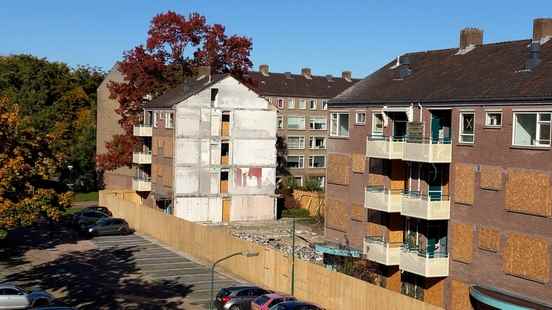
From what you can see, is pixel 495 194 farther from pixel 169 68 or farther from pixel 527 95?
pixel 169 68

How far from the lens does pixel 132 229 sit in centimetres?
5775

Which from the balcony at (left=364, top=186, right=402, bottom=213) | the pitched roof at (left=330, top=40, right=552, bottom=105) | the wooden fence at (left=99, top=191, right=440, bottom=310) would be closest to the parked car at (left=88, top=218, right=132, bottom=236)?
the wooden fence at (left=99, top=191, right=440, bottom=310)

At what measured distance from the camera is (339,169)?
4334cm

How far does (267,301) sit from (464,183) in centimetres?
1072

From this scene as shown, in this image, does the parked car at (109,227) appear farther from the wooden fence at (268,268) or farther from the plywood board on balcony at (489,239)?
the plywood board on balcony at (489,239)

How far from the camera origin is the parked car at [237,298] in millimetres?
34312

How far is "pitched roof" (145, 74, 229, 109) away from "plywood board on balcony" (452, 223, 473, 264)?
30.3 metres

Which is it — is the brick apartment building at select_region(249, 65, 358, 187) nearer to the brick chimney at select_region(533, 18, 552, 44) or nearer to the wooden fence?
the wooden fence

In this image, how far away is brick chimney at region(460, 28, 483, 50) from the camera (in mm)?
40656

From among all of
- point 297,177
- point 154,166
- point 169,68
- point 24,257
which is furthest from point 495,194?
point 297,177

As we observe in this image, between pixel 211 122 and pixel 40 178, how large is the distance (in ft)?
67.5

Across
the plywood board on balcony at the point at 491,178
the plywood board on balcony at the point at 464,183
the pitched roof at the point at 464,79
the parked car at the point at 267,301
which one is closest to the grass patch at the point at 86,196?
the pitched roof at the point at 464,79

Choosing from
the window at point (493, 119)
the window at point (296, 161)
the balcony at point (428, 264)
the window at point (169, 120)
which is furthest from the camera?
the window at point (296, 161)

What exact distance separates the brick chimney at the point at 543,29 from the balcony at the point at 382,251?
499 inches
